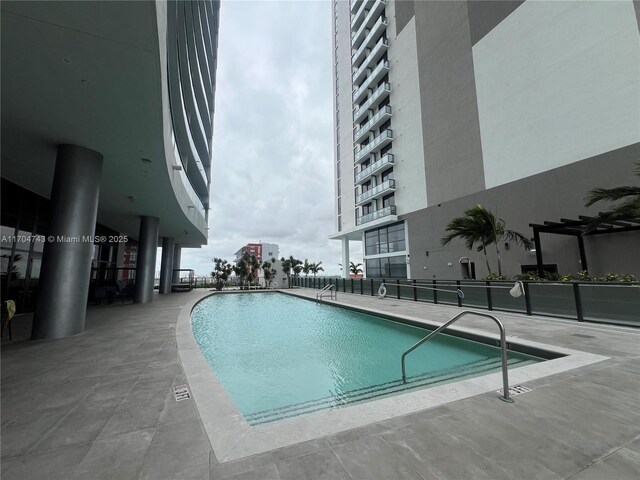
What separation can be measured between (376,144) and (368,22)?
49.3 ft

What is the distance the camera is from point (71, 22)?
10.7ft

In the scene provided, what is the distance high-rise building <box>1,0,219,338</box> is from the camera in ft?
11.2

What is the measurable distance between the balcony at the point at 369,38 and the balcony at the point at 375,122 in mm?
8549

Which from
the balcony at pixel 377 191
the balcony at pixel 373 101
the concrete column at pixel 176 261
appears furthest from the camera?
the balcony at pixel 373 101

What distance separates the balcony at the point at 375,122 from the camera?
88.7ft

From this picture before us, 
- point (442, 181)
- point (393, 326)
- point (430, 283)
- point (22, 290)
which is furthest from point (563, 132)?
point (22, 290)

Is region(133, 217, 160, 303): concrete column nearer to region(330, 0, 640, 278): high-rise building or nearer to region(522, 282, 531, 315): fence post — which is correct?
region(522, 282, 531, 315): fence post

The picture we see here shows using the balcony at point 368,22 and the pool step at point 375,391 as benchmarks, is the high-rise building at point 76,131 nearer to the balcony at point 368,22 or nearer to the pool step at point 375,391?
the pool step at point 375,391

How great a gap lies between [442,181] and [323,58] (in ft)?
138

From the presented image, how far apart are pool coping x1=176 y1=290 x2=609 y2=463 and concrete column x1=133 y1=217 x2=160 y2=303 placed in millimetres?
10685

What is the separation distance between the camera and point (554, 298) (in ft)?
24.6

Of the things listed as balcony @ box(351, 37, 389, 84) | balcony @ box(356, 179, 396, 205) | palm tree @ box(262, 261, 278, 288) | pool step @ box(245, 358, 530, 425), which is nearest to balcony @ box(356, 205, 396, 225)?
balcony @ box(356, 179, 396, 205)

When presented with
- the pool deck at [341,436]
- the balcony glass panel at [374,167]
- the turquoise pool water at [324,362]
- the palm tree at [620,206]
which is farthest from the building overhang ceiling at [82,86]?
the balcony glass panel at [374,167]

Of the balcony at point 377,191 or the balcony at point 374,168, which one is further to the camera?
the balcony at point 374,168
